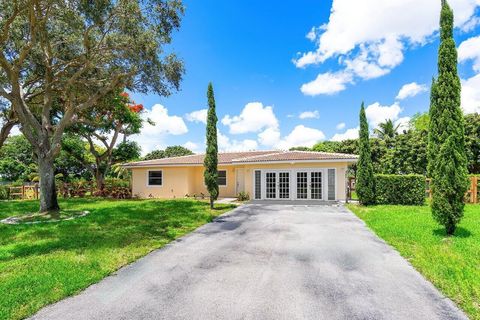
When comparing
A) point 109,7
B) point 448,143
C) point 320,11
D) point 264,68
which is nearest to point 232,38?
point 264,68

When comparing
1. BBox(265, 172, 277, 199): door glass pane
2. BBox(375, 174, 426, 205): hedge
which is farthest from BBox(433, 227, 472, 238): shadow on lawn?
BBox(265, 172, 277, 199): door glass pane

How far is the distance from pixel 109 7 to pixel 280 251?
417 inches

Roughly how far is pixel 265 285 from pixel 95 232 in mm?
6611

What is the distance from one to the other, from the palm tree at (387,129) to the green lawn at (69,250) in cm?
3660

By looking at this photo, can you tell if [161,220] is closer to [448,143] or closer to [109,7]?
[109,7]

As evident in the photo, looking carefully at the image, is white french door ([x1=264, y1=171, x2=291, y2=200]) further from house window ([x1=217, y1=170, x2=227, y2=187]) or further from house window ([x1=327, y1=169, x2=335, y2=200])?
house window ([x1=217, y1=170, x2=227, y2=187])

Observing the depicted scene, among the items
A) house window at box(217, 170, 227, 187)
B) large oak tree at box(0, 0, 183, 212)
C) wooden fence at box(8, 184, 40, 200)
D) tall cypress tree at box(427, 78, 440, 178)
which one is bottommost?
wooden fence at box(8, 184, 40, 200)

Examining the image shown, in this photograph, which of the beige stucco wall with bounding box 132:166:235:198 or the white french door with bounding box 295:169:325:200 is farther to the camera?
the beige stucco wall with bounding box 132:166:235:198

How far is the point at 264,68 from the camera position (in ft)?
58.3

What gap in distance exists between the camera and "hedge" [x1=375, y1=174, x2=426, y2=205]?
1420 cm

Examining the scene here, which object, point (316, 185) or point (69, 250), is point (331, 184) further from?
point (69, 250)

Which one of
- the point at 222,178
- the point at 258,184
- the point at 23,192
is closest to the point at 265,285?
the point at 258,184

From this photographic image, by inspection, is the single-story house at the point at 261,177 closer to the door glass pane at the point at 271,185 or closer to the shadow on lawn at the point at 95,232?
the door glass pane at the point at 271,185

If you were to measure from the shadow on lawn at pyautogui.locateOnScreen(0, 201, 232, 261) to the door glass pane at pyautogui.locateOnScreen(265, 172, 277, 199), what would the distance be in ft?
23.9
